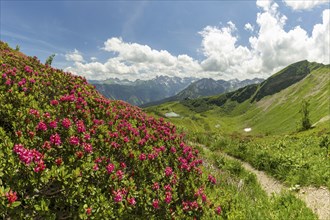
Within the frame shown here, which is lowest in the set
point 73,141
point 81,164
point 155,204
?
point 155,204

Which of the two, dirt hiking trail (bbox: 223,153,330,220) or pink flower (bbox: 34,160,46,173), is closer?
pink flower (bbox: 34,160,46,173)

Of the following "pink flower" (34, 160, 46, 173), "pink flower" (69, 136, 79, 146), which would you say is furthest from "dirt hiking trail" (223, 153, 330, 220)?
"pink flower" (34, 160, 46, 173)

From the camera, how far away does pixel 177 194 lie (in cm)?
888

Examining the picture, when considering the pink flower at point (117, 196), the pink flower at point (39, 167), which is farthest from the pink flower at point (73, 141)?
the pink flower at point (117, 196)

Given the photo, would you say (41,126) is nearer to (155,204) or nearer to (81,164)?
(81,164)

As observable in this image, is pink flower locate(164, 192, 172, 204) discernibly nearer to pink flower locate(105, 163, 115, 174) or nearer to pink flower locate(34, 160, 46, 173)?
pink flower locate(105, 163, 115, 174)

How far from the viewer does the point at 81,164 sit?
22.1 ft

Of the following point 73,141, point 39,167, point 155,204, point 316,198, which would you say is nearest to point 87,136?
point 73,141

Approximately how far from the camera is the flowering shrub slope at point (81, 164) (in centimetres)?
565

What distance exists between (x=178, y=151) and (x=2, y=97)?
6.82 metres

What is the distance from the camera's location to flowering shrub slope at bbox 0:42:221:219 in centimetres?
565

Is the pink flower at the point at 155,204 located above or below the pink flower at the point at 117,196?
below

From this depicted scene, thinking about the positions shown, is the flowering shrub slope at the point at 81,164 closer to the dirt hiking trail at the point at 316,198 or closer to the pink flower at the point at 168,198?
the pink flower at the point at 168,198

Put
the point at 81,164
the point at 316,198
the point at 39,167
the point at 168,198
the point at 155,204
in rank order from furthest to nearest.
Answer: the point at 316,198 < the point at 168,198 < the point at 155,204 < the point at 81,164 < the point at 39,167
